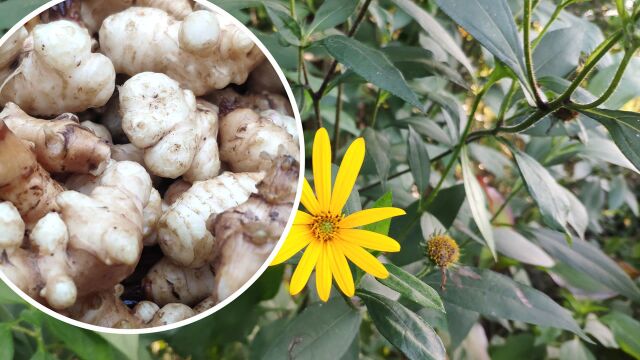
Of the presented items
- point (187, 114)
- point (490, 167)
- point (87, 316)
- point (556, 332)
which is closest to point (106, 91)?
point (187, 114)

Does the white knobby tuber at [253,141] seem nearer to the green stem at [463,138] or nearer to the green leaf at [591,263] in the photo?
the green stem at [463,138]

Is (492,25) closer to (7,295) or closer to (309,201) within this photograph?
(309,201)

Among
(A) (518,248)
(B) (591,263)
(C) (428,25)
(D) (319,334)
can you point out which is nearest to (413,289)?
(D) (319,334)

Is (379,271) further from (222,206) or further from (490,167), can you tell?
(490,167)

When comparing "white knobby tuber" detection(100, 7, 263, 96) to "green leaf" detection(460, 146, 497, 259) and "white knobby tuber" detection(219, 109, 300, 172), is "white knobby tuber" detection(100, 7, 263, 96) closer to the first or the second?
"white knobby tuber" detection(219, 109, 300, 172)

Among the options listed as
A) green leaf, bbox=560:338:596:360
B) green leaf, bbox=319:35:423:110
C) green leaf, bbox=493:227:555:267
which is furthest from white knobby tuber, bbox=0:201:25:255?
green leaf, bbox=560:338:596:360
